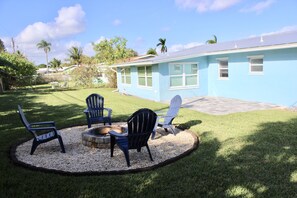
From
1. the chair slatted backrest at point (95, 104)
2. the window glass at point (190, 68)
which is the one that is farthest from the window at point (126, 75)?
the chair slatted backrest at point (95, 104)

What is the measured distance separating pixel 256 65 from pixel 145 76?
7.10 meters

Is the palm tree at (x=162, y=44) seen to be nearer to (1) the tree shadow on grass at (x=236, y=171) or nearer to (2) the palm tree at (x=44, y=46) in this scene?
(1) the tree shadow on grass at (x=236, y=171)

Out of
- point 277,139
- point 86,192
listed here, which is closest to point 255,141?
point 277,139

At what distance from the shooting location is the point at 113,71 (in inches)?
1034

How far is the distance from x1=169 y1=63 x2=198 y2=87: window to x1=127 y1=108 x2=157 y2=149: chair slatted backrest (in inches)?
401

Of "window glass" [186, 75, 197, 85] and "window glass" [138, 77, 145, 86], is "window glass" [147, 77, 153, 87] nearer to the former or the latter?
"window glass" [138, 77, 145, 86]

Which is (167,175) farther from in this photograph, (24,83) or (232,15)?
(24,83)

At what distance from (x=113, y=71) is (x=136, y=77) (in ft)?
28.9

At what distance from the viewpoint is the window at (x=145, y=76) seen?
15854 mm

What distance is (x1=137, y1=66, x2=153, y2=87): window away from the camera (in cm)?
→ 1585

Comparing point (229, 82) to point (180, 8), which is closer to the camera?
point (229, 82)

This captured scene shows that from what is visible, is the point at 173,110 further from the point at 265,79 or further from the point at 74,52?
the point at 74,52

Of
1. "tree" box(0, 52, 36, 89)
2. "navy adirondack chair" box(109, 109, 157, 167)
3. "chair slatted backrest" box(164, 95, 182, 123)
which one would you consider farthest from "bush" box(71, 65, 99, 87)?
"navy adirondack chair" box(109, 109, 157, 167)

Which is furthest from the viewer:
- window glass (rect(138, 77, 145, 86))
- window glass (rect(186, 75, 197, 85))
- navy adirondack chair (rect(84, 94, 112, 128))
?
window glass (rect(138, 77, 145, 86))
